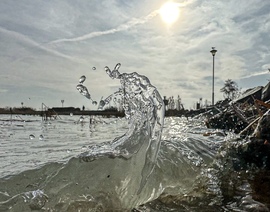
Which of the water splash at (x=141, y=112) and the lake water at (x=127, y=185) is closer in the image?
the lake water at (x=127, y=185)

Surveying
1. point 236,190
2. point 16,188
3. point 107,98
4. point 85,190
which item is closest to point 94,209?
point 85,190

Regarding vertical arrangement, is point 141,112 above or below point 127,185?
above

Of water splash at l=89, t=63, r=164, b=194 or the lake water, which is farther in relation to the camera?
water splash at l=89, t=63, r=164, b=194

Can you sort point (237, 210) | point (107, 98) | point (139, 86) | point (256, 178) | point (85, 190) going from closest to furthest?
point (237, 210) < point (85, 190) < point (256, 178) < point (139, 86) < point (107, 98)

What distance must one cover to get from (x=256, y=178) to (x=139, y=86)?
71.4 inches

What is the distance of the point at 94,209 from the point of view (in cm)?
223

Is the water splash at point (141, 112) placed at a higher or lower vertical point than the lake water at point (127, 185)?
higher

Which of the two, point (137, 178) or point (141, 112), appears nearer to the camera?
point (137, 178)

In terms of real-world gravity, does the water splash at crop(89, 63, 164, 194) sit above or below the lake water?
above

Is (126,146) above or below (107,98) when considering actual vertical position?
below

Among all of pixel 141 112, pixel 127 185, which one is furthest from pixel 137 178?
pixel 141 112

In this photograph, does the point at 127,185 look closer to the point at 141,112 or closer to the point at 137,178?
the point at 137,178

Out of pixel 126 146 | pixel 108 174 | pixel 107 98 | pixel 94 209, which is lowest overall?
pixel 94 209

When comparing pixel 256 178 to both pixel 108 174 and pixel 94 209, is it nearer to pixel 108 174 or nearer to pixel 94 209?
pixel 108 174
